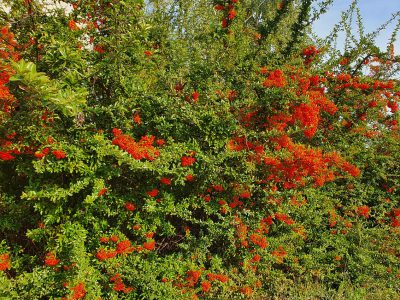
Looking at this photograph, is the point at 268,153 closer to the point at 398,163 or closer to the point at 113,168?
the point at 113,168

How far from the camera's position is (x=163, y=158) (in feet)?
11.9

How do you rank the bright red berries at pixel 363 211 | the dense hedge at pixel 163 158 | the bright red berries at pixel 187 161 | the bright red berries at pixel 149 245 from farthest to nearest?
the bright red berries at pixel 363 211 < the bright red berries at pixel 149 245 < the bright red berries at pixel 187 161 < the dense hedge at pixel 163 158

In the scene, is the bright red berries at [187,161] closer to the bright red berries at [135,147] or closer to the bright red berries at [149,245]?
the bright red berries at [135,147]

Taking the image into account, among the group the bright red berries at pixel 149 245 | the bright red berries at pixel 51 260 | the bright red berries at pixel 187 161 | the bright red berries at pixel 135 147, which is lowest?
the bright red berries at pixel 51 260

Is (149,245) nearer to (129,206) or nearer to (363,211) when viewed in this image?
(129,206)

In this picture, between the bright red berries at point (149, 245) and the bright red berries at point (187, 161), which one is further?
the bright red berries at point (149, 245)

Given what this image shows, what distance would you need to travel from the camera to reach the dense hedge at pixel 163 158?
3.32 m

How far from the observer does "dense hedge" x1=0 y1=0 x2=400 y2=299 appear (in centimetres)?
332

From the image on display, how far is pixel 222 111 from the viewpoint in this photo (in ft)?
13.4

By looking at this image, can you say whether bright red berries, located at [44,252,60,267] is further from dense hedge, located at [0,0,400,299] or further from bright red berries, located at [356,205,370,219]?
bright red berries, located at [356,205,370,219]

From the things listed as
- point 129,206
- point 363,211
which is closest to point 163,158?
point 129,206

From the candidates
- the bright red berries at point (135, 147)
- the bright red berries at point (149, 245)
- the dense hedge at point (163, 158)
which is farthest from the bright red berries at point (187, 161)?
the bright red berries at point (149, 245)

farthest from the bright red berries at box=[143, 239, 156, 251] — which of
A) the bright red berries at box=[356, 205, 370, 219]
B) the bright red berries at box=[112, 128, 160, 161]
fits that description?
the bright red berries at box=[356, 205, 370, 219]

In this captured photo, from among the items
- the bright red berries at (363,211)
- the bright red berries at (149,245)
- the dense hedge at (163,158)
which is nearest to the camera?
the dense hedge at (163,158)
